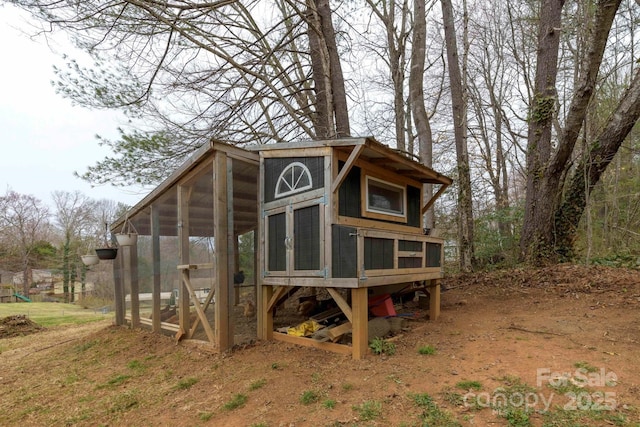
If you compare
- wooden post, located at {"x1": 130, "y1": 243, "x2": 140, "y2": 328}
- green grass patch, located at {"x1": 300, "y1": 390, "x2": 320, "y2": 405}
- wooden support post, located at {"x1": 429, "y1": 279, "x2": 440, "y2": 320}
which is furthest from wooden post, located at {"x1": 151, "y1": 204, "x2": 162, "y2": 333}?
wooden support post, located at {"x1": 429, "y1": 279, "x2": 440, "y2": 320}

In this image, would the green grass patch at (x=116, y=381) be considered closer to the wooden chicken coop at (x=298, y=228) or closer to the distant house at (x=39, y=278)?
the wooden chicken coop at (x=298, y=228)

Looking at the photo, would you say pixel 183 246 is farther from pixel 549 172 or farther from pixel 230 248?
pixel 549 172

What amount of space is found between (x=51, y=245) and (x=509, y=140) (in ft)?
114

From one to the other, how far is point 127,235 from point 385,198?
4.53 meters

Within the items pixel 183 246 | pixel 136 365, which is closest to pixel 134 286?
pixel 183 246

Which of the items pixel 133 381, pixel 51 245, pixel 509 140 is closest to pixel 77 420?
pixel 133 381

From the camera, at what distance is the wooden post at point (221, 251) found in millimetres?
4371

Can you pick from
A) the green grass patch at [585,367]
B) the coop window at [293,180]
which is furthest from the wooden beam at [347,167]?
the green grass patch at [585,367]

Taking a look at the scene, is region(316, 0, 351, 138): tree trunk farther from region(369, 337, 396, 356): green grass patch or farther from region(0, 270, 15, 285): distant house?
region(0, 270, 15, 285): distant house

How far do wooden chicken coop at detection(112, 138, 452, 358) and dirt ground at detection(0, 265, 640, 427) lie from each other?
0.47 m

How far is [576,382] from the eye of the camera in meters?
2.71

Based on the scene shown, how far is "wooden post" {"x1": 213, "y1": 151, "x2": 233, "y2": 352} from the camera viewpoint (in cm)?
437

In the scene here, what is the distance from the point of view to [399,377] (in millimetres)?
3129

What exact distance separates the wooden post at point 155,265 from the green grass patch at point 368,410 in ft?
14.2
